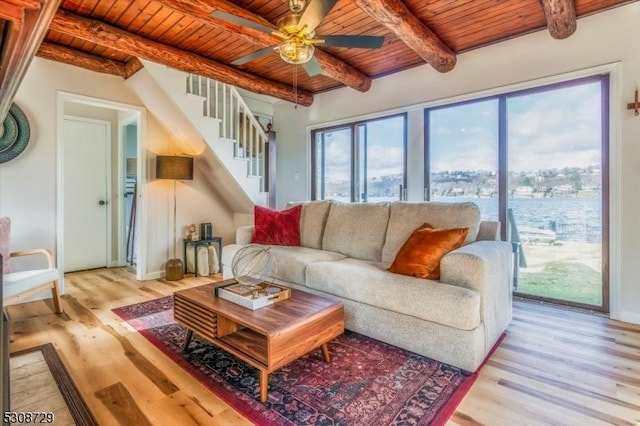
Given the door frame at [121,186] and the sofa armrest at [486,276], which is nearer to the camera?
the sofa armrest at [486,276]

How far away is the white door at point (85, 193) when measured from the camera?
4406mm

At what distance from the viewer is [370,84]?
4.23 meters

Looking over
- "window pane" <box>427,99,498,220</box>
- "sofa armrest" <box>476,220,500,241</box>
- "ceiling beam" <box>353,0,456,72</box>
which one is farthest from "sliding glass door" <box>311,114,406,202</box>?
"sofa armrest" <box>476,220,500,241</box>

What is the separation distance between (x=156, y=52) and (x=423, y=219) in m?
2.94

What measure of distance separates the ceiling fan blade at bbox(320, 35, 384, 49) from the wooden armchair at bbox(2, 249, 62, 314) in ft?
9.17

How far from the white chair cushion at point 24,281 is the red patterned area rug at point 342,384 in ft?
3.30

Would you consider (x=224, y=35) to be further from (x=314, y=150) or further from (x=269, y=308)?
(x=269, y=308)

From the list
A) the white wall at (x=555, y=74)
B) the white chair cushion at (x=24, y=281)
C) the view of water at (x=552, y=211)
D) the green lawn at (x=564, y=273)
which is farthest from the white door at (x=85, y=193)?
the green lawn at (x=564, y=273)

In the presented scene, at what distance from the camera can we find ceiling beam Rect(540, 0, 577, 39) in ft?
8.14

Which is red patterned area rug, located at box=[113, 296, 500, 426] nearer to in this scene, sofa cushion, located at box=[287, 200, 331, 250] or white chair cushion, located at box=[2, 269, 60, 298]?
white chair cushion, located at box=[2, 269, 60, 298]

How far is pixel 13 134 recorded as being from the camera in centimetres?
314

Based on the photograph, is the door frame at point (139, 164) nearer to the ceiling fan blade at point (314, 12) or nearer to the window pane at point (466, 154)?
the ceiling fan blade at point (314, 12)

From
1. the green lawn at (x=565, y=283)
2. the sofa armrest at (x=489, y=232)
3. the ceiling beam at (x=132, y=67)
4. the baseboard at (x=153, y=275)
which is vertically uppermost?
the ceiling beam at (x=132, y=67)

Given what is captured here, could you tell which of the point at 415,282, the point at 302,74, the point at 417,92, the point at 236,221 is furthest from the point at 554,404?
the point at 236,221
